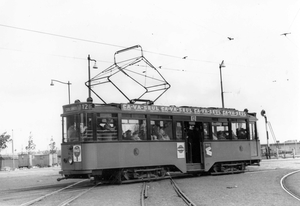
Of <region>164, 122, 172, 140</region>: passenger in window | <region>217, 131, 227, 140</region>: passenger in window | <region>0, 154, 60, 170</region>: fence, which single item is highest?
<region>164, 122, 172, 140</region>: passenger in window

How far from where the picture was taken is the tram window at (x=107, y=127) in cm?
1386

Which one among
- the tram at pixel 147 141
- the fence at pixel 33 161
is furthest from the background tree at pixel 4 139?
the tram at pixel 147 141

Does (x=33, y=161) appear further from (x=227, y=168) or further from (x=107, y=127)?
(x=107, y=127)

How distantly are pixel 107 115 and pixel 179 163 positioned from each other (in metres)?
4.13

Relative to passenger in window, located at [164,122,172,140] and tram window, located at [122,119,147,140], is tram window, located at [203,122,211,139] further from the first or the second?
tram window, located at [122,119,147,140]

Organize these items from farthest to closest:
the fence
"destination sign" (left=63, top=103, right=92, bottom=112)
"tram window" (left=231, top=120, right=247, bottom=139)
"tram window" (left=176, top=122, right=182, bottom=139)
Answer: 1. the fence
2. "tram window" (left=231, top=120, right=247, bottom=139)
3. "tram window" (left=176, top=122, right=182, bottom=139)
4. "destination sign" (left=63, top=103, right=92, bottom=112)

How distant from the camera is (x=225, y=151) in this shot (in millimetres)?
18172

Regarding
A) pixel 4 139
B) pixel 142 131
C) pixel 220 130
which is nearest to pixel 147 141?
pixel 142 131

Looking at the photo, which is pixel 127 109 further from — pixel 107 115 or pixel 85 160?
pixel 85 160

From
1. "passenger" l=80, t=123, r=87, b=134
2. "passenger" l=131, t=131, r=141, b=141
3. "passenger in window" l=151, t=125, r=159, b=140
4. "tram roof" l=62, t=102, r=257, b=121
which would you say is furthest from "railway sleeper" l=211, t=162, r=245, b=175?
"passenger" l=80, t=123, r=87, b=134

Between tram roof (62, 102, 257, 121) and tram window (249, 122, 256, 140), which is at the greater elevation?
tram roof (62, 102, 257, 121)

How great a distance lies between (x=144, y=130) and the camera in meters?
15.0

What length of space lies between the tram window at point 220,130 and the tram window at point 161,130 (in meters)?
2.79

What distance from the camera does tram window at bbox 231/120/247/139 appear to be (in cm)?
1881
